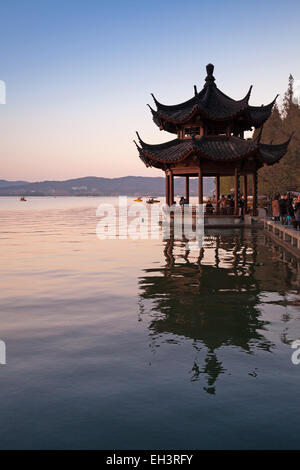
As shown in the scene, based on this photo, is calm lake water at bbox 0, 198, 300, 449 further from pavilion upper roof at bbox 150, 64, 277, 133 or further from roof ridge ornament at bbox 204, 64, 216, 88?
roof ridge ornament at bbox 204, 64, 216, 88

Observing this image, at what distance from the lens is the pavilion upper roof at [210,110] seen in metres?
32.2

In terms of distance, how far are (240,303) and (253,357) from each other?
11.4 ft

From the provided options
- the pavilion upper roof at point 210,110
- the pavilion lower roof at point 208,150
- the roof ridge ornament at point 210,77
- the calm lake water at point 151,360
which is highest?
the roof ridge ornament at point 210,77

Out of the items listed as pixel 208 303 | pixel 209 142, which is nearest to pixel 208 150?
pixel 209 142

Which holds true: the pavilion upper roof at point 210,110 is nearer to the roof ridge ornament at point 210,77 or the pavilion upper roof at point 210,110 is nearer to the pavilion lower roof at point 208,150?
the roof ridge ornament at point 210,77

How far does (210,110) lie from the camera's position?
33000 mm

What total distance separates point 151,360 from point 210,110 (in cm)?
2859

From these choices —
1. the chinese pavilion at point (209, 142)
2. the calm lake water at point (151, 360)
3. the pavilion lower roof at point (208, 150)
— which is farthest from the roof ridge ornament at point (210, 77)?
the calm lake water at point (151, 360)

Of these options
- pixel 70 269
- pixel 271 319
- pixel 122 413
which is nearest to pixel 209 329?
pixel 271 319

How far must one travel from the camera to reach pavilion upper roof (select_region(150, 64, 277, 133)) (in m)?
32.2

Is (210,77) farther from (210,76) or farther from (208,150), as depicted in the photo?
(208,150)

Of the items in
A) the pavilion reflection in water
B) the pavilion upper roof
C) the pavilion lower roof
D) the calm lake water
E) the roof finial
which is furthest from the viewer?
the roof finial

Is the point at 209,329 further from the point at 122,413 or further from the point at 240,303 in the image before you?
the point at 122,413

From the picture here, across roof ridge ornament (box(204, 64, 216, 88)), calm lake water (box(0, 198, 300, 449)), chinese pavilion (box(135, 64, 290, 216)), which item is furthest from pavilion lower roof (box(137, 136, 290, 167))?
calm lake water (box(0, 198, 300, 449))
